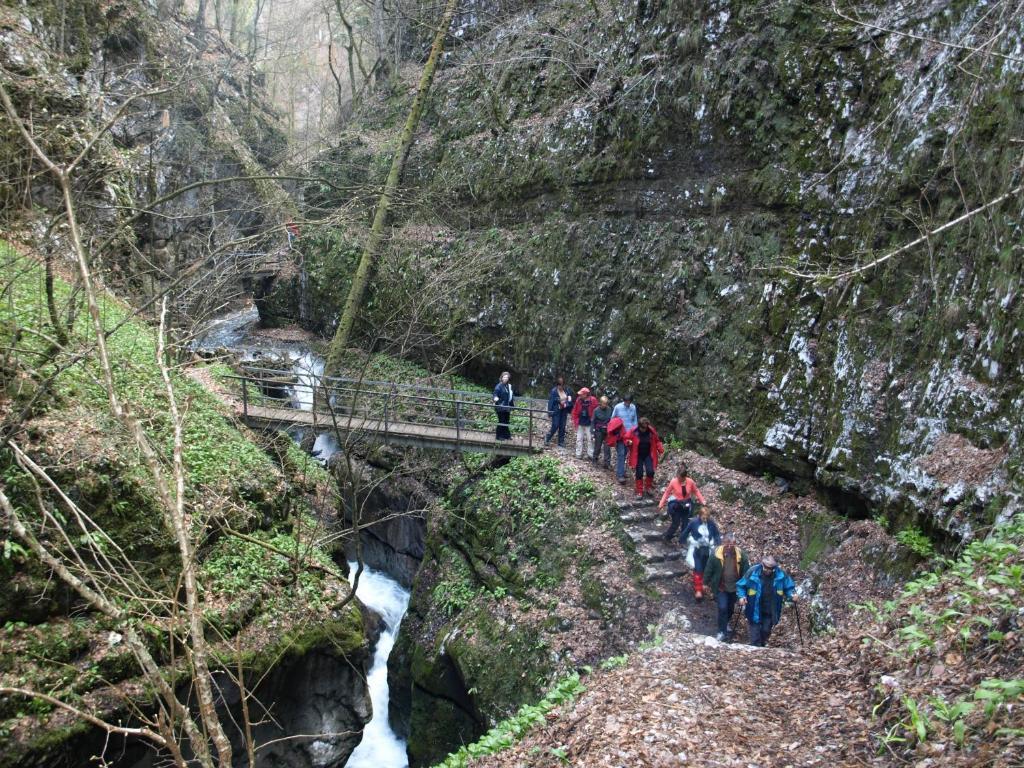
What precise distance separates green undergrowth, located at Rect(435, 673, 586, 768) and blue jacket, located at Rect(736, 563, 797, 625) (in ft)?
8.73

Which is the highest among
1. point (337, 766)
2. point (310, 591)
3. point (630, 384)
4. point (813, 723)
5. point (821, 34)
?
point (821, 34)

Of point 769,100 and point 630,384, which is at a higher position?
point 769,100

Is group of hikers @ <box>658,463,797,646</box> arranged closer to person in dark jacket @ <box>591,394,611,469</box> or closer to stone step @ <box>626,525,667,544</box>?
stone step @ <box>626,525,667,544</box>

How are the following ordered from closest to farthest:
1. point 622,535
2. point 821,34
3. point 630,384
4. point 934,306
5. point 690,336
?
point 934,306
point 622,535
point 821,34
point 690,336
point 630,384

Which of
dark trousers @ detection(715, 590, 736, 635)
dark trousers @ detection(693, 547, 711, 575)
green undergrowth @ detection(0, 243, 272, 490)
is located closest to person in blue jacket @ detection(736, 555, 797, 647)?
dark trousers @ detection(715, 590, 736, 635)

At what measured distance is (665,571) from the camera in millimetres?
10750

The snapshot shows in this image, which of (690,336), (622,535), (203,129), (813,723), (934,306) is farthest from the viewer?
(203,129)

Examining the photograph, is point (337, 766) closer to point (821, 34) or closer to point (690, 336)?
point (690, 336)

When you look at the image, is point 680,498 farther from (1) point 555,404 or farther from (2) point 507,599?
(1) point 555,404

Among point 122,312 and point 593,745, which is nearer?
point 593,745

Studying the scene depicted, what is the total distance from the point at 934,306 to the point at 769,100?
5855mm

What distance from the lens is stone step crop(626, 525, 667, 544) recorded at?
11445 millimetres

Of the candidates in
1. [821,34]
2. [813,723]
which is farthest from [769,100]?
[813,723]

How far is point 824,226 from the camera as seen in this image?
474 inches
